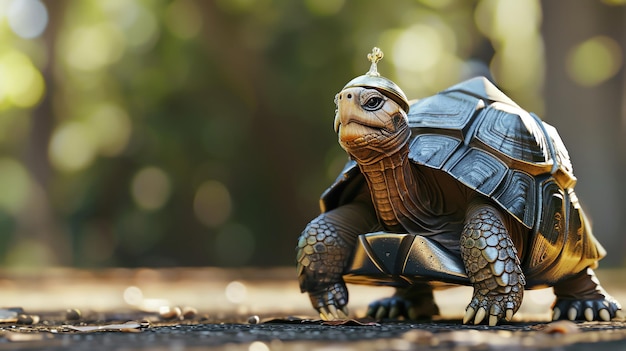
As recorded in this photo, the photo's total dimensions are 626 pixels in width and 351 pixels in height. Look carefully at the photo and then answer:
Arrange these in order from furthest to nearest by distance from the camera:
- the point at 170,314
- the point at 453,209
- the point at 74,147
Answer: the point at 74,147 < the point at 170,314 < the point at 453,209

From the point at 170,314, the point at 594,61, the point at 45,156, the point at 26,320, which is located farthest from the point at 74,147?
the point at 26,320

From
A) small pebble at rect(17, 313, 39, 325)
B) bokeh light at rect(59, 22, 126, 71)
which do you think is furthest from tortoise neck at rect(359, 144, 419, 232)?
bokeh light at rect(59, 22, 126, 71)

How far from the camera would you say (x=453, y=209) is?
4.40m

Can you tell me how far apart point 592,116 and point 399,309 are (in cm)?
1074

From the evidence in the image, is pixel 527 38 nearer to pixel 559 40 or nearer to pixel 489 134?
pixel 559 40

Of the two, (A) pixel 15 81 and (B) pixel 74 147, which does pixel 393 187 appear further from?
(A) pixel 15 81

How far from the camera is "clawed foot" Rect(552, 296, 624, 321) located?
4574 millimetres

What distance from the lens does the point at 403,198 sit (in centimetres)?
421

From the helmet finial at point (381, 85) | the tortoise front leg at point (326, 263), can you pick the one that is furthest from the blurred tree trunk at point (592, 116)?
the helmet finial at point (381, 85)

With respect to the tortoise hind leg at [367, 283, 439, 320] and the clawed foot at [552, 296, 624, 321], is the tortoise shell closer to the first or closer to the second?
the clawed foot at [552, 296, 624, 321]

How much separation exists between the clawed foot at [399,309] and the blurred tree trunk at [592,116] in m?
9.78

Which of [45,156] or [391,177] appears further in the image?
[45,156]

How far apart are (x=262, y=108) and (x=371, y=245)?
51.4 ft

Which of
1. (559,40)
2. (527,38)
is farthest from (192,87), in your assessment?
(559,40)
